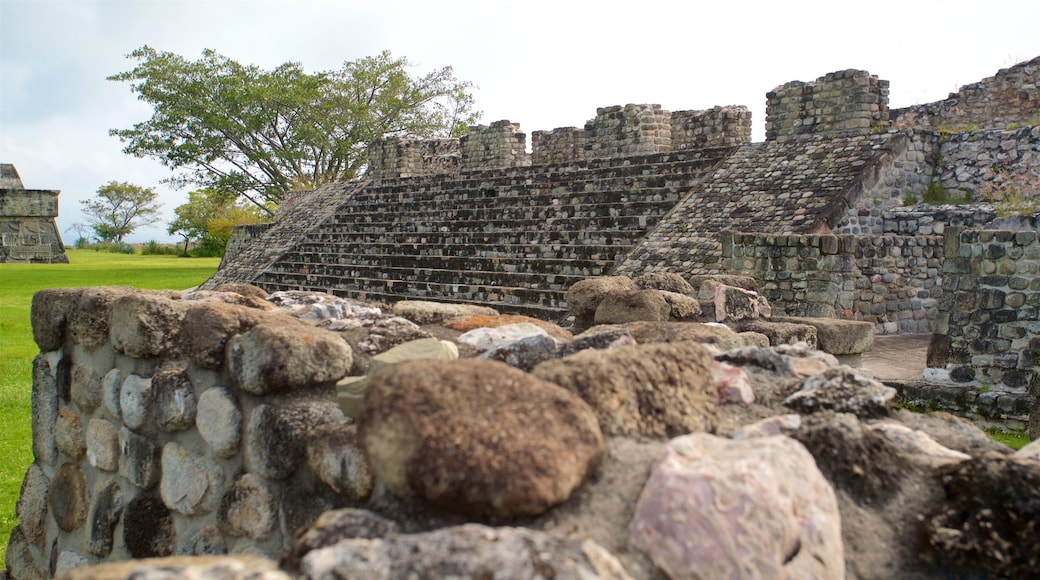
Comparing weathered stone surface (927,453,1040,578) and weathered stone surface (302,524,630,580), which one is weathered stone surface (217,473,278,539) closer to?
weathered stone surface (302,524,630,580)

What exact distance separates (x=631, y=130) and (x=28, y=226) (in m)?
22.7

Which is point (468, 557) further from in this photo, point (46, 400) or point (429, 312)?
point (46, 400)

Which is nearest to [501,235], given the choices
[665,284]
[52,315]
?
[665,284]

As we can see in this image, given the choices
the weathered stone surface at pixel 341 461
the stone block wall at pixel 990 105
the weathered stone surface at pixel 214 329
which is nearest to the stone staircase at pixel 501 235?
the stone block wall at pixel 990 105

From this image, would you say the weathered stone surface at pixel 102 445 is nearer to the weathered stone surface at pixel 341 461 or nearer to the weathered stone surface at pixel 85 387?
the weathered stone surface at pixel 85 387

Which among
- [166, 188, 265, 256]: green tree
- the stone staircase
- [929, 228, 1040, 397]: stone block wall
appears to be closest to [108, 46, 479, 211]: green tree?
[166, 188, 265, 256]: green tree

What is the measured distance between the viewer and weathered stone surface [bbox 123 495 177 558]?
2756 millimetres

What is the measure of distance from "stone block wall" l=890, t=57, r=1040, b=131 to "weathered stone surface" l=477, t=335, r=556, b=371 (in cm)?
1242

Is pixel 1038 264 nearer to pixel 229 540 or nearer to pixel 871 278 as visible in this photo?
pixel 871 278

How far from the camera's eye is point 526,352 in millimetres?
2436

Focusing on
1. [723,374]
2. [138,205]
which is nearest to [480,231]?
[723,374]

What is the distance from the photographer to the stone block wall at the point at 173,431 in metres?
2.26

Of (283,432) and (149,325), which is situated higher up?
(149,325)

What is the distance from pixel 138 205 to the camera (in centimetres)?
5684
